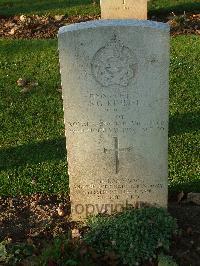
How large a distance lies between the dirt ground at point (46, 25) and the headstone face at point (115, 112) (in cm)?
510

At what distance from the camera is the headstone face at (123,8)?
8359 millimetres

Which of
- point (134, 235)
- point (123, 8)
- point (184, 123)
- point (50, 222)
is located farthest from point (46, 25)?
point (134, 235)

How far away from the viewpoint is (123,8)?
331 inches

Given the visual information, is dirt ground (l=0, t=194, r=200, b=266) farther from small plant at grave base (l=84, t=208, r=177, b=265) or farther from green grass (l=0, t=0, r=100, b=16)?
green grass (l=0, t=0, r=100, b=16)

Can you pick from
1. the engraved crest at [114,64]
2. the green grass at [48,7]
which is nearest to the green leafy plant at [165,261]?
the engraved crest at [114,64]

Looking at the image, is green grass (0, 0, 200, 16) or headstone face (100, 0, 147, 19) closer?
headstone face (100, 0, 147, 19)

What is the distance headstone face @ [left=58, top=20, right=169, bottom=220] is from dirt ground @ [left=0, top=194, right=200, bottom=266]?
0.24 metres

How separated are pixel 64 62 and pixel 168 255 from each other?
5.36 feet

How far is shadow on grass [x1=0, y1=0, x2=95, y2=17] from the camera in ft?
35.1

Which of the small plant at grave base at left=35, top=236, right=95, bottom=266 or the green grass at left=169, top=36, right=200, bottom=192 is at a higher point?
the green grass at left=169, top=36, right=200, bottom=192

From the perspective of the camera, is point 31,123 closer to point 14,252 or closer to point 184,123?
point 184,123

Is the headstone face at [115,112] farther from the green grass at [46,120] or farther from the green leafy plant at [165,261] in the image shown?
the green grass at [46,120]

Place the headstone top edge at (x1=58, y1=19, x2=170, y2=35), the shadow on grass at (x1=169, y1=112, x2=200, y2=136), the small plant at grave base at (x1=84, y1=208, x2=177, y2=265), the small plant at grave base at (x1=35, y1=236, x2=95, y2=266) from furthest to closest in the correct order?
the shadow on grass at (x1=169, y1=112, x2=200, y2=136), the small plant at grave base at (x1=84, y1=208, x2=177, y2=265), the small plant at grave base at (x1=35, y1=236, x2=95, y2=266), the headstone top edge at (x1=58, y1=19, x2=170, y2=35)

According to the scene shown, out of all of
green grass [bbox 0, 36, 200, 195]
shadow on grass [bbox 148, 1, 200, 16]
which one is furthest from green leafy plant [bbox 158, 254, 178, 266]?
shadow on grass [bbox 148, 1, 200, 16]
